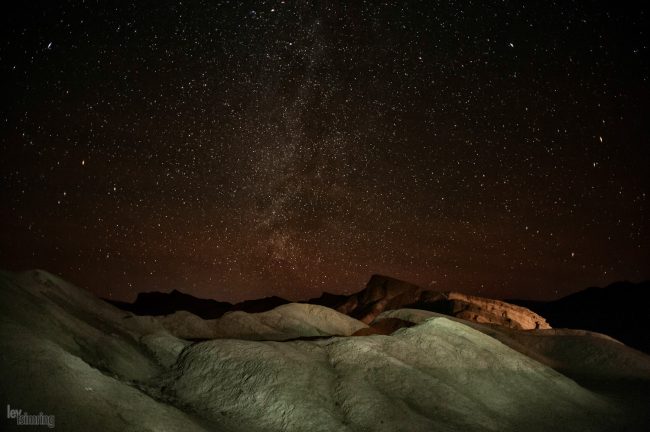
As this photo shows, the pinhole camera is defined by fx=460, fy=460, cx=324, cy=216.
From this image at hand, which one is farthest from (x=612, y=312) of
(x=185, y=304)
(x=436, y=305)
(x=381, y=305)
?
(x=185, y=304)

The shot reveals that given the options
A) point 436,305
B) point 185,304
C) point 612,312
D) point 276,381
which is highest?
point 612,312

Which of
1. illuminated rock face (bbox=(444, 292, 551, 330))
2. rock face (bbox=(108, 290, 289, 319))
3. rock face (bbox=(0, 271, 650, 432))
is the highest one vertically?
illuminated rock face (bbox=(444, 292, 551, 330))

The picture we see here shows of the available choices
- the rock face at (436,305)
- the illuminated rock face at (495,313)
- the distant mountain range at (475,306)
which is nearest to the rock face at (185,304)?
the distant mountain range at (475,306)

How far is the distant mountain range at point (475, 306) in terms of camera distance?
254 ft

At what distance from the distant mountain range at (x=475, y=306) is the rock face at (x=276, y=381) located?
128 ft

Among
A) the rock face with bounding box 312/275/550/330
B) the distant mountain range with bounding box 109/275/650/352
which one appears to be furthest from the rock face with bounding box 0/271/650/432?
the distant mountain range with bounding box 109/275/650/352

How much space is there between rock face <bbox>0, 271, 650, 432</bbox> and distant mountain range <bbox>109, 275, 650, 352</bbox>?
39052 mm

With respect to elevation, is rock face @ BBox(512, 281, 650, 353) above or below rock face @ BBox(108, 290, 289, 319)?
above

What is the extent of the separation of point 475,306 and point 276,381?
59.3m

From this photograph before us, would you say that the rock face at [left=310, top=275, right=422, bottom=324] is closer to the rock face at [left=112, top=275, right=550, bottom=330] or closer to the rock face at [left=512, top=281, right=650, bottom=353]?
the rock face at [left=112, top=275, right=550, bottom=330]

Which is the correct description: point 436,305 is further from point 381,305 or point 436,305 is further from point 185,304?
point 185,304

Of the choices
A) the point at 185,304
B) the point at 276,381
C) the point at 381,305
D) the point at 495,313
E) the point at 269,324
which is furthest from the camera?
the point at 185,304

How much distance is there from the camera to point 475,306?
3024 inches

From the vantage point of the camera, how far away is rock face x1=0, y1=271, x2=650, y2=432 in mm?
18031
